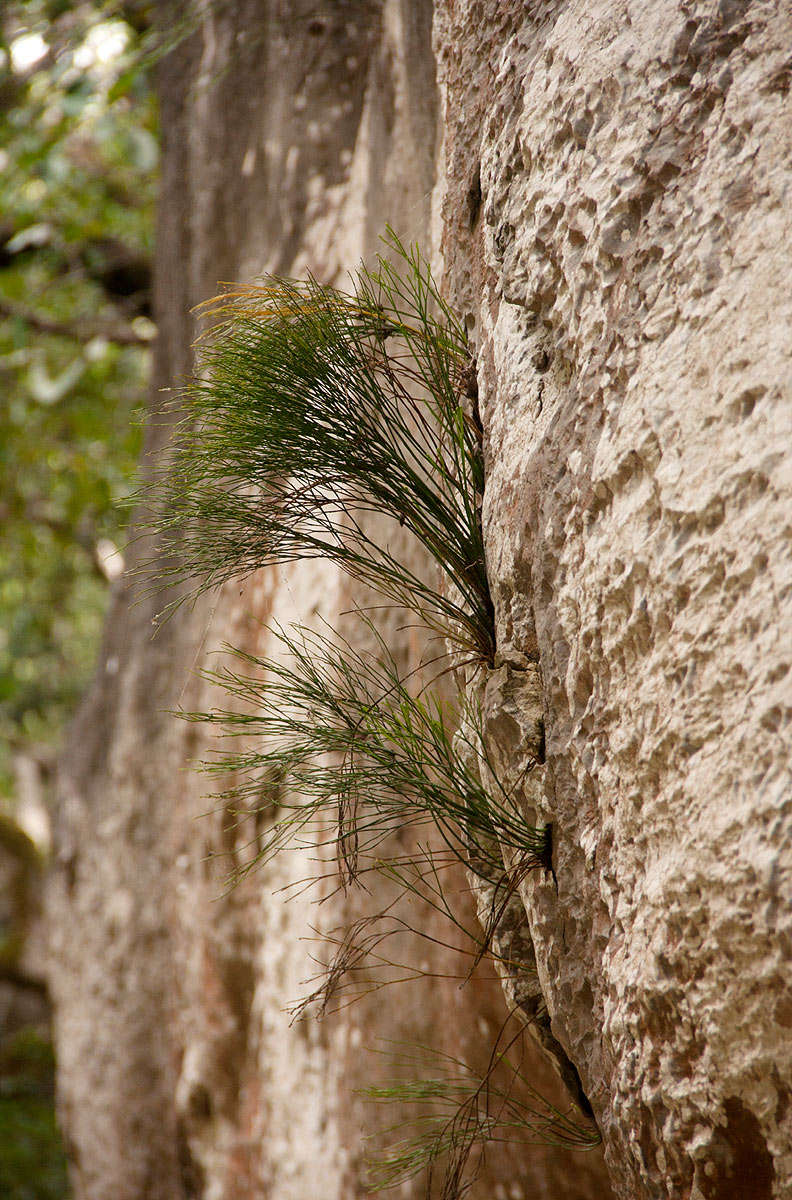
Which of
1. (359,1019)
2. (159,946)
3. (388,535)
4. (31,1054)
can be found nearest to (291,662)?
(388,535)

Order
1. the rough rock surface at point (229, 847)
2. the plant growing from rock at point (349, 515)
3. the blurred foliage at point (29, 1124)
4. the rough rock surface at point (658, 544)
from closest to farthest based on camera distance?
the rough rock surface at point (658, 544)
the plant growing from rock at point (349, 515)
the rough rock surface at point (229, 847)
the blurred foliage at point (29, 1124)

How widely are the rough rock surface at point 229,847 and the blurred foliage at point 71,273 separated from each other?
38 cm

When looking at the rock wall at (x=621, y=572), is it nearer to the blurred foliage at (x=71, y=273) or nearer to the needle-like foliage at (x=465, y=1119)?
the needle-like foliage at (x=465, y=1119)

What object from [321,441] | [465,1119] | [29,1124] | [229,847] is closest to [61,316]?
[229,847]

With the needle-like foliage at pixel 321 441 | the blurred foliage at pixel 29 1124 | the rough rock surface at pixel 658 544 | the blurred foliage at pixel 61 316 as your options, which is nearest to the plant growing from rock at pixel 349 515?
the needle-like foliage at pixel 321 441

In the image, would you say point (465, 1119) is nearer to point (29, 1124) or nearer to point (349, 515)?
point (349, 515)

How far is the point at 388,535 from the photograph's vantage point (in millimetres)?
1904

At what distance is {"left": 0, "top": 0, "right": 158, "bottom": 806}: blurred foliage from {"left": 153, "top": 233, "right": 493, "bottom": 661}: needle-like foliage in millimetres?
1598

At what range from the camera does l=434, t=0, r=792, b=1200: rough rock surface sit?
928 millimetres

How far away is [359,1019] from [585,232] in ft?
4.53

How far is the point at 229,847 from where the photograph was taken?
87.9 inches

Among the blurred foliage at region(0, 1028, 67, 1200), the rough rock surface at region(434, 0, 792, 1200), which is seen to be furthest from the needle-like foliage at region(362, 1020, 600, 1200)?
the blurred foliage at region(0, 1028, 67, 1200)

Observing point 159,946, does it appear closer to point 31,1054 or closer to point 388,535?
point 388,535

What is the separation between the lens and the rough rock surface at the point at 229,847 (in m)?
1.85
